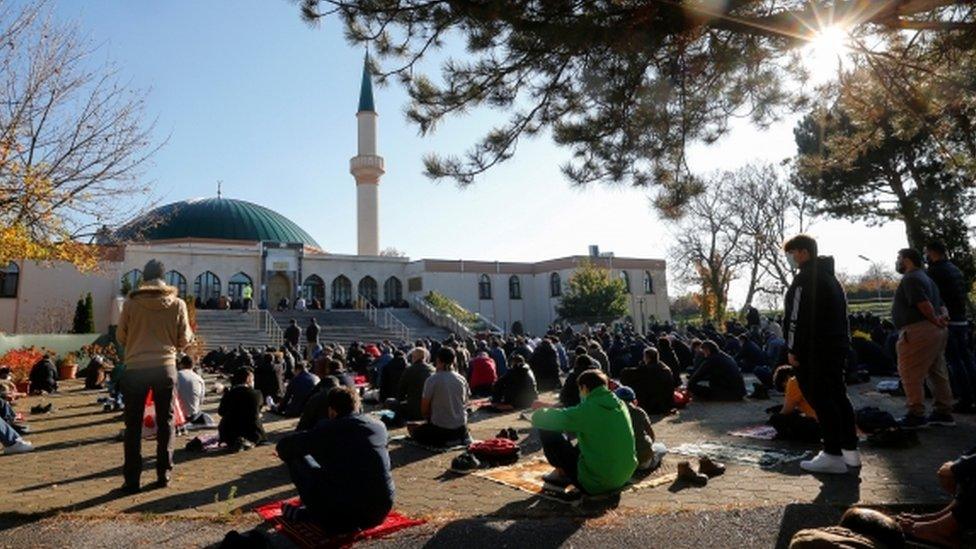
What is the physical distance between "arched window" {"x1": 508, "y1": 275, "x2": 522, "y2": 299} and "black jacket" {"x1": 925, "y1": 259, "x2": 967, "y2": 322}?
38.1 metres

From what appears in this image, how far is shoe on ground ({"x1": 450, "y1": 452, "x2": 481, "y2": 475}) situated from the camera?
214 inches

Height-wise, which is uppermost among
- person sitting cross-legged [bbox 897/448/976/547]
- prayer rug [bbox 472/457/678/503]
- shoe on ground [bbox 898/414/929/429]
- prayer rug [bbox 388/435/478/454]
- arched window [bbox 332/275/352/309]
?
arched window [bbox 332/275/352/309]

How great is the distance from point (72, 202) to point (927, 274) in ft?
42.1

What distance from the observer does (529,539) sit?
3.51 metres

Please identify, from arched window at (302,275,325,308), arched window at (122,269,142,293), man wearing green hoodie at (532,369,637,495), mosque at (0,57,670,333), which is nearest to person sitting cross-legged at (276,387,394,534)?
man wearing green hoodie at (532,369,637,495)

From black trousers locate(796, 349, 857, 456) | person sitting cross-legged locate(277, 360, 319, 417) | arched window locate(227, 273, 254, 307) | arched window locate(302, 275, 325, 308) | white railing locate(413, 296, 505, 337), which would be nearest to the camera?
black trousers locate(796, 349, 857, 456)

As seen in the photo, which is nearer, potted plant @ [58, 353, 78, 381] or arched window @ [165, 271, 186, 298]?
potted plant @ [58, 353, 78, 381]

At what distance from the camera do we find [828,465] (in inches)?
181

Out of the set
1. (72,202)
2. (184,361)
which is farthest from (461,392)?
(72,202)

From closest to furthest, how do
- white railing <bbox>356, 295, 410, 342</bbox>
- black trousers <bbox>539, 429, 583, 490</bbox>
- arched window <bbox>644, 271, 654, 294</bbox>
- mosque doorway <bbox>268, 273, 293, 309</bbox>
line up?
1. black trousers <bbox>539, 429, 583, 490</bbox>
2. white railing <bbox>356, 295, 410, 342</bbox>
3. mosque doorway <bbox>268, 273, 293, 309</bbox>
4. arched window <bbox>644, 271, 654, 294</bbox>

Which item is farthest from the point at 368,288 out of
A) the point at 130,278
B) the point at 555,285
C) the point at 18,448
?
the point at 18,448

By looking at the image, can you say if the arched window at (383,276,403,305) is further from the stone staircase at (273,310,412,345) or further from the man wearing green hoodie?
the man wearing green hoodie

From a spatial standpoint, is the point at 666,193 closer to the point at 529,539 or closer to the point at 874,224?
the point at 529,539

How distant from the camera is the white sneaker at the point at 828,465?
A: 15.0 feet
